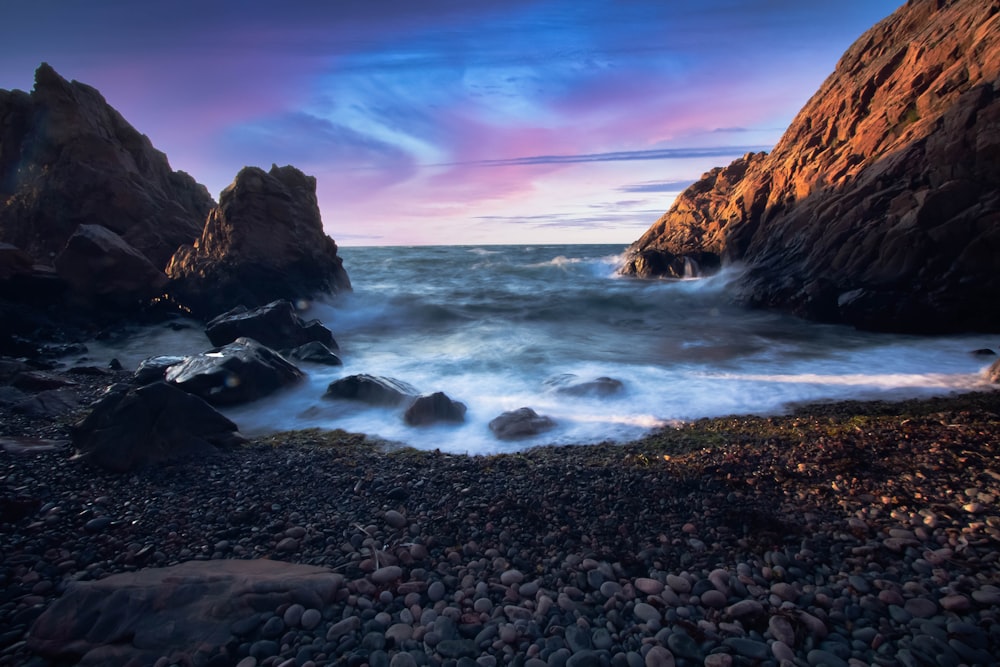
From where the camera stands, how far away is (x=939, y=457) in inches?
187

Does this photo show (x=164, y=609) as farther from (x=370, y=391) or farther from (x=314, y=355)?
(x=314, y=355)

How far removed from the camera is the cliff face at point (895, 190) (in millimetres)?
11133

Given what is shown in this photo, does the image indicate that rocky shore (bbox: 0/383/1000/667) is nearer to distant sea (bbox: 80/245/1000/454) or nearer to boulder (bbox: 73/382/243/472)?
boulder (bbox: 73/382/243/472)

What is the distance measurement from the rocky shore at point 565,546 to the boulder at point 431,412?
1.63m

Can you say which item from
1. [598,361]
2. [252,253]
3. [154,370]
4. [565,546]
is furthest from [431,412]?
[252,253]

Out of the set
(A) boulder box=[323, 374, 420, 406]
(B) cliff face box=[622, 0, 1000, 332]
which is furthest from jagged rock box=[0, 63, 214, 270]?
(B) cliff face box=[622, 0, 1000, 332]

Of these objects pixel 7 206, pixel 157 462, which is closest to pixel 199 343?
pixel 157 462

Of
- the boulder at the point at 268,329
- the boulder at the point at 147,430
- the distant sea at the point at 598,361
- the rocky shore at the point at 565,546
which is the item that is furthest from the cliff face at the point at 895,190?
the boulder at the point at 147,430

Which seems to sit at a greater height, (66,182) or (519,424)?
(66,182)

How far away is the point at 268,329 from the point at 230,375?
428cm

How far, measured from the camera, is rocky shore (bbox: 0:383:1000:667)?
9.48 ft

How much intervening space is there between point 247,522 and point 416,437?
291 centimetres

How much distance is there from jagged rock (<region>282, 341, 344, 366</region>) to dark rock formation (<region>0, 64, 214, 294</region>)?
34.3 ft

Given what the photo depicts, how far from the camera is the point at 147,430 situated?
552 cm
